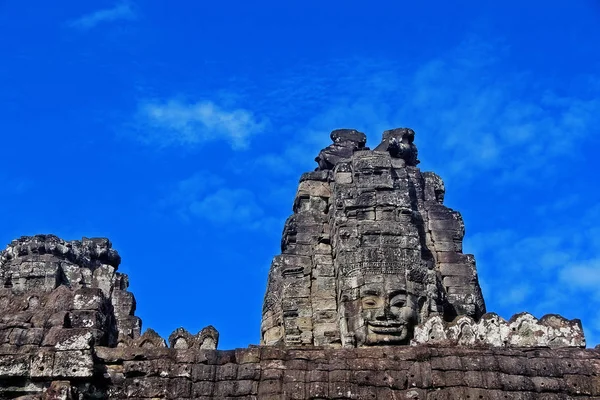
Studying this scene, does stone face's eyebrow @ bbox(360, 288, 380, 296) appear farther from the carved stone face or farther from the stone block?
the stone block

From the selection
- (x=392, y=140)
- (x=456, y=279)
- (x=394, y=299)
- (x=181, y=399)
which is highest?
(x=392, y=140)

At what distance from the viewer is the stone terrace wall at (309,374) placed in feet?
48.1

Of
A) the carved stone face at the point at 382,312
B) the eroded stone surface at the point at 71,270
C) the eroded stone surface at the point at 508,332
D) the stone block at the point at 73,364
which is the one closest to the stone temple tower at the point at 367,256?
the carved stone face at the point at 382,312

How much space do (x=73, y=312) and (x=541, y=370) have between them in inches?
281

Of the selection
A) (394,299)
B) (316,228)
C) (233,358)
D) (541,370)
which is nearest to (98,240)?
(316,228)

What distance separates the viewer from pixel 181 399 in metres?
14.8

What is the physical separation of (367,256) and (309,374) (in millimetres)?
5692

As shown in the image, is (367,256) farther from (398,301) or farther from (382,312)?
(382,312)

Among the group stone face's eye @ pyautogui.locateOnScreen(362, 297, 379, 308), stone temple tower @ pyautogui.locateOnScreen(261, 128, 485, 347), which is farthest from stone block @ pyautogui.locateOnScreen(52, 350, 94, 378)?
stone face's eye @ pyautogui.locateOnScreen(362, 297, 379, 308)

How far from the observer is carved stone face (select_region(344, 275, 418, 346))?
19312 mm

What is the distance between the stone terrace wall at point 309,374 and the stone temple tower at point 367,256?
13.5ft

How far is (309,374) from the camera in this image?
15.0 metres

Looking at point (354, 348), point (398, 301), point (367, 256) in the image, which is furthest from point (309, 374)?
point (367, 256)

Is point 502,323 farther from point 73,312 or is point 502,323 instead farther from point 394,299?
point 73,312
